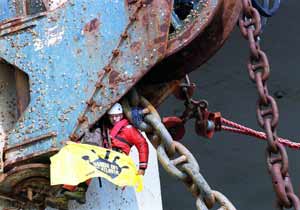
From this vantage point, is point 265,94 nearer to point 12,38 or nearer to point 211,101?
point 12,38

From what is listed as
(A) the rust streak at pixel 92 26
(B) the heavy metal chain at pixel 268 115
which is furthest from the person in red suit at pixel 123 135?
(B) the heavy metal chain at pixel 268 115

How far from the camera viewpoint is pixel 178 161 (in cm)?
423

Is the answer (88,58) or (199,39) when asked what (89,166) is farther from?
(199,39)

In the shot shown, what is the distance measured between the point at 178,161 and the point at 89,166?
12.6 inches

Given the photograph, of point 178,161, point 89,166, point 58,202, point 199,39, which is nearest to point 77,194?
point 58,202

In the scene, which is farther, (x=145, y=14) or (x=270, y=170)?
(x=145, y=14)

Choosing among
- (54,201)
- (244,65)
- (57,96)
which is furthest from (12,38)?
(244,65)

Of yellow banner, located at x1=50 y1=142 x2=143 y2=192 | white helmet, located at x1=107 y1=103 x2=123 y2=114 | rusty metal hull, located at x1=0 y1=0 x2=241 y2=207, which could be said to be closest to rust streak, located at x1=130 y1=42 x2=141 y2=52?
rusty metal hull, located at x1=0 y1=0 x2=241 y2=207

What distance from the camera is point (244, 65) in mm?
7418

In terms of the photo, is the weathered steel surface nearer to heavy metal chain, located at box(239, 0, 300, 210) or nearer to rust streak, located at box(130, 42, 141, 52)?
rust streak, located at box(130, 42, 141, 52)

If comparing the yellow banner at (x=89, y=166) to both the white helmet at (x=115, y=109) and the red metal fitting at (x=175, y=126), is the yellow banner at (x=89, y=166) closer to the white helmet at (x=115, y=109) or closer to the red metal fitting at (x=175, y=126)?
the white helmet at (x=115, y=109)

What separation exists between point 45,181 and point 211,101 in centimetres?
321

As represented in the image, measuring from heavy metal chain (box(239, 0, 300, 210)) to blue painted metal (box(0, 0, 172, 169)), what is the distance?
576mm

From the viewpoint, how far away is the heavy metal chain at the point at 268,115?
351 cm
